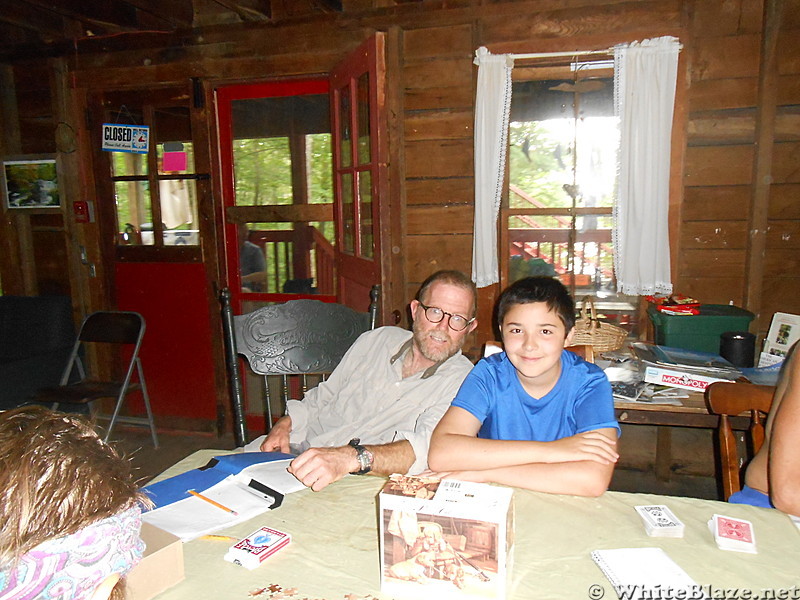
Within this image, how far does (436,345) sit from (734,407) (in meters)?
0.87

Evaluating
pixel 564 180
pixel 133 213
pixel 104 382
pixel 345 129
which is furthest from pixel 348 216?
pixel 104 382

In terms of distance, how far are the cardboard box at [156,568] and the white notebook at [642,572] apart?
2.42 ft

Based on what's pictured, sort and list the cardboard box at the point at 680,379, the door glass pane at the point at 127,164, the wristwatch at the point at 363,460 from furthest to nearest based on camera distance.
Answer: the door glass pane at the point at 127,164 < the cardboard box at the point at 680,379 < the wristwatch at the point at 363,460

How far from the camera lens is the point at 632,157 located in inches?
115

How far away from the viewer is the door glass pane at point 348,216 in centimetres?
316

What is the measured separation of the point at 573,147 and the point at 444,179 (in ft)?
2.29

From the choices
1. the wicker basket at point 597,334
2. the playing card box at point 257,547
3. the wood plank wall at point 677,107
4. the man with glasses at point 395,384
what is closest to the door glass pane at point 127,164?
the wood plank wall at point 677,107

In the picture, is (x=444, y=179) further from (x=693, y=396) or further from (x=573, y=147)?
(x=693, y=396)

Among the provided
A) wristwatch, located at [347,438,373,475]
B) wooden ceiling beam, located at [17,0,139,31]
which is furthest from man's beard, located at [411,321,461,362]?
wooden ceiling beam, located at [17,0,139,31]

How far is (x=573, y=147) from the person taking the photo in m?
3.11

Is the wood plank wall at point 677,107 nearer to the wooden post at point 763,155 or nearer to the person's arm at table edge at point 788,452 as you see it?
the wooden post at point 763,155

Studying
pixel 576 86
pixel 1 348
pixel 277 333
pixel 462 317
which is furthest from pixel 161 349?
pixel 576 86

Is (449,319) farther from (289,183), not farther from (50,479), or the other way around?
(289,183)

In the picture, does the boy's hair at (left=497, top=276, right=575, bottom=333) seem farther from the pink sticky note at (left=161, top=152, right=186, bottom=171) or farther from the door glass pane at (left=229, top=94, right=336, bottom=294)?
the pink sticky note at (left=161, top=152, right=186, bottom=171)
